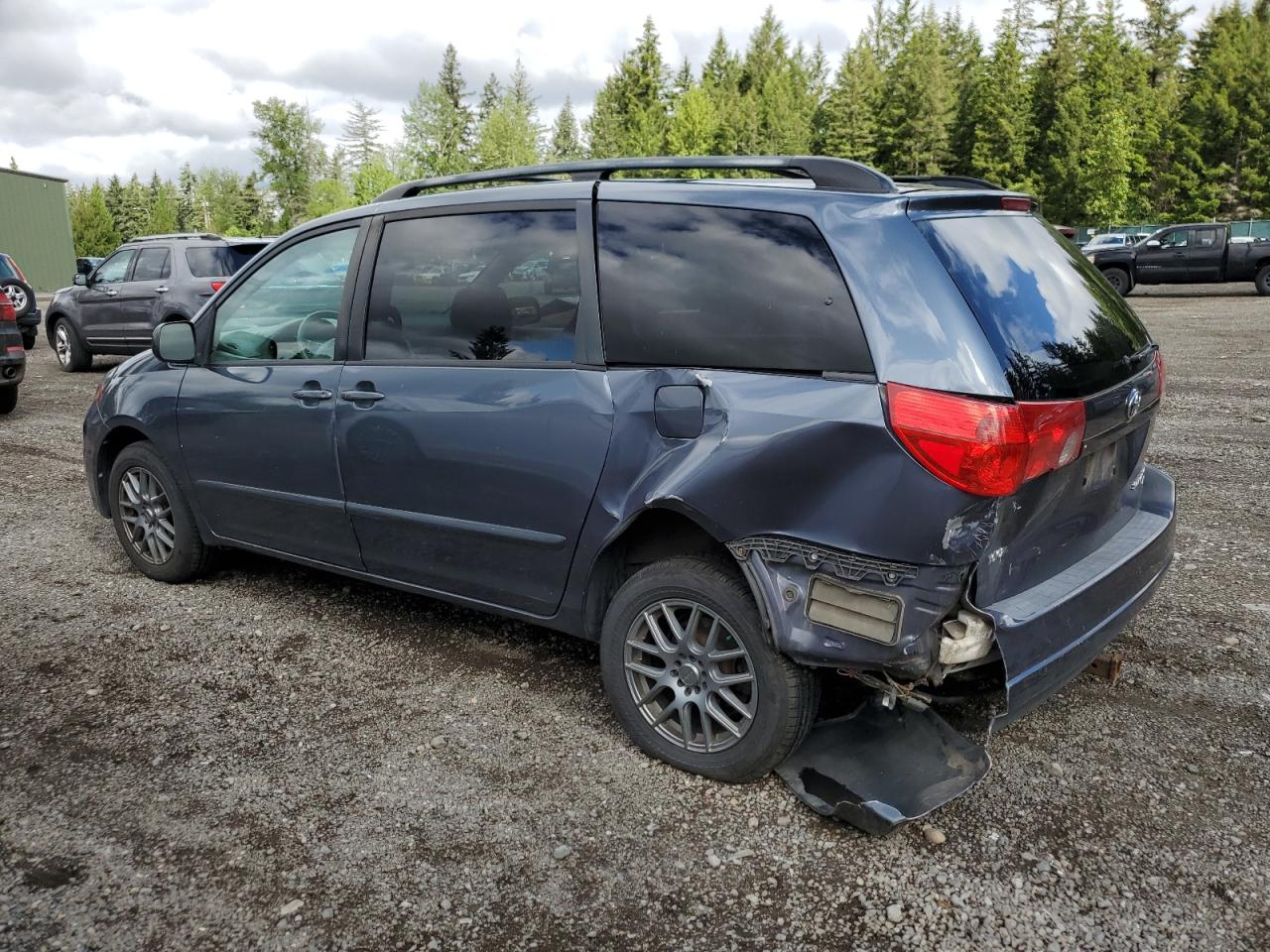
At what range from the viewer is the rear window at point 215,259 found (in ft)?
43.0

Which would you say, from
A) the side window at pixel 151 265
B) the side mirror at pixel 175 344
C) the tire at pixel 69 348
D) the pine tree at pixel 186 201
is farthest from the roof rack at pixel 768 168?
the pine tree at pixel 186 201

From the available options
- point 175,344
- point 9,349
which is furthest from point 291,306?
point 9,349

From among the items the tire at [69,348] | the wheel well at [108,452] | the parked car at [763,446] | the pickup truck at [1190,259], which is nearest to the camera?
the parked car at [763,446]

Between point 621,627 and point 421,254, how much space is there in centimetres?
165

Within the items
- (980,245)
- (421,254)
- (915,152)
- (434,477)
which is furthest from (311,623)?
(915,152)

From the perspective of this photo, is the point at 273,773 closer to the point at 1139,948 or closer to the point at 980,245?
the point at 1139,948

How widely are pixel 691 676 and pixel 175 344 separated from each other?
295 cm

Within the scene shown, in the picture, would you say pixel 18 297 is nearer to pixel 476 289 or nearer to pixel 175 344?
pixel 175 344

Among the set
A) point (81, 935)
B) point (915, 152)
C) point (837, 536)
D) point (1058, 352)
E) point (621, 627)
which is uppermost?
point (915, 152)

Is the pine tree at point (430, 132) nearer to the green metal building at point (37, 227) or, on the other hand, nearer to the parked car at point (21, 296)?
the green metal building at point (37, 227)

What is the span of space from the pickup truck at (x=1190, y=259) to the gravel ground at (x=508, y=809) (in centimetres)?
2235

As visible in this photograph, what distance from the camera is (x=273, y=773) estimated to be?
3.21 metres

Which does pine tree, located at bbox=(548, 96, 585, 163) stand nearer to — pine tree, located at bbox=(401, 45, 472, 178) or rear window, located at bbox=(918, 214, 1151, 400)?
pine tree, located at bbox=(401, 45, 472, 178)

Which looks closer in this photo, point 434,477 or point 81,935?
point 81,935
